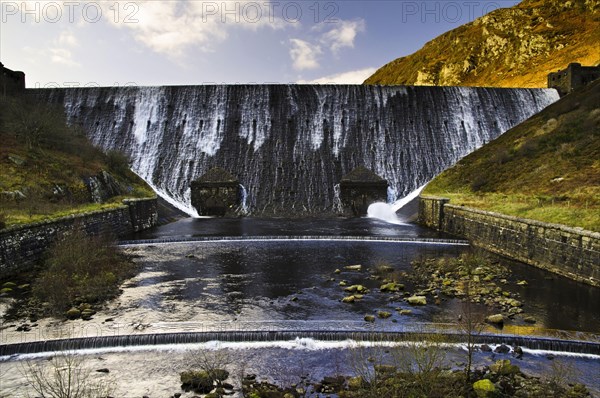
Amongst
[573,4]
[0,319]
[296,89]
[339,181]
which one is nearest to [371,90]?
[296,89]

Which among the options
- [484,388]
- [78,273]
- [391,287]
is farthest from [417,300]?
[78,273]

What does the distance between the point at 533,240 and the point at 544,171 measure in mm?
9905

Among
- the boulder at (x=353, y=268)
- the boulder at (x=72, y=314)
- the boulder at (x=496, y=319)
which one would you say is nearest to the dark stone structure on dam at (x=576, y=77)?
the boulder at (x=353, y=268)

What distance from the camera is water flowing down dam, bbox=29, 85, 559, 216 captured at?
33750 mm

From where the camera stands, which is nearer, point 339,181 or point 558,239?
point 558,239

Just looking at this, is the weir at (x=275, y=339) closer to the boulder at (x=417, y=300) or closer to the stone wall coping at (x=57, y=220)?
the boulder at (x=417, y=300)

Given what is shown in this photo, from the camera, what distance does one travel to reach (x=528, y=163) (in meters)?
25.9

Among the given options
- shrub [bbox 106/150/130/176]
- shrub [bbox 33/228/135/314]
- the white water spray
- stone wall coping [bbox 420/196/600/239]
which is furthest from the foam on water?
shrub [bbox 106/150/130/176]

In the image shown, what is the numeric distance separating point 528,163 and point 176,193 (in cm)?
2421

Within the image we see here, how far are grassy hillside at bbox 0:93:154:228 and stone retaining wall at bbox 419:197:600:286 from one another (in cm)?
1753

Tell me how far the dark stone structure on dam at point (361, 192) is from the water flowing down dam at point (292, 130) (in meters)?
1.05

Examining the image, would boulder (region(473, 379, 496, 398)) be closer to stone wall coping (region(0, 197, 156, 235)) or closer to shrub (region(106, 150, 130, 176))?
stone wall coping (region(0, 197, 156, 235))

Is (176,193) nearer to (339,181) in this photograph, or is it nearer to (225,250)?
(339,181)

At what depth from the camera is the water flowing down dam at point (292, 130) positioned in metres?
33.8
